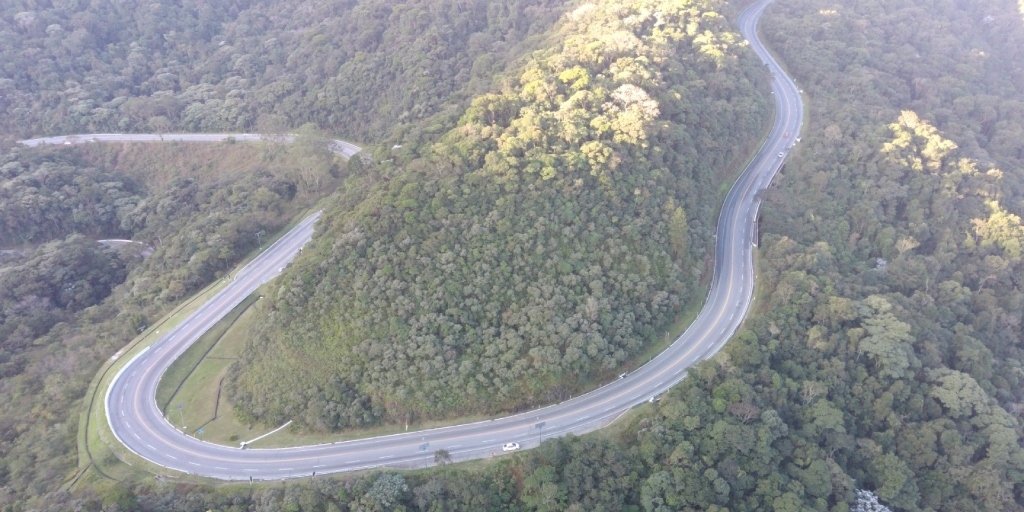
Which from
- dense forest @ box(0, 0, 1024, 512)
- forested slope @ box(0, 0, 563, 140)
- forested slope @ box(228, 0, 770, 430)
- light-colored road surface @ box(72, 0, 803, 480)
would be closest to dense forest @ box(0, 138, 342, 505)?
dense forest @ box(0, 0, 1024, 512)

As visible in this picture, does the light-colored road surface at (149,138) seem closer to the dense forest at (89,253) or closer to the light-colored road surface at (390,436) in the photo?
the dense forest at (89,253)

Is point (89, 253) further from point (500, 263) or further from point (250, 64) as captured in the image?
point (500, 263)

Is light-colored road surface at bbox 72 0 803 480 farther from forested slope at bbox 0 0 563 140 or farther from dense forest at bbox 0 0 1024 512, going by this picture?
forested slope at bbox 0 0 563 140

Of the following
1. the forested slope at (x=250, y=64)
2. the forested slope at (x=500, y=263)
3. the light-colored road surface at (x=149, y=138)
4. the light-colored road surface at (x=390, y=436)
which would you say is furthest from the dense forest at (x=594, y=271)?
the light-colored road surface at (x=149, y=138)

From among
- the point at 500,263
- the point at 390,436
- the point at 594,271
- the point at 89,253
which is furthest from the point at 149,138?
the point at 594,271

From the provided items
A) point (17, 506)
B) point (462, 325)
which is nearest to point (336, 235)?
point (462, 325)

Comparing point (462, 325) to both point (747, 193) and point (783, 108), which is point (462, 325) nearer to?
point (747, 193)
